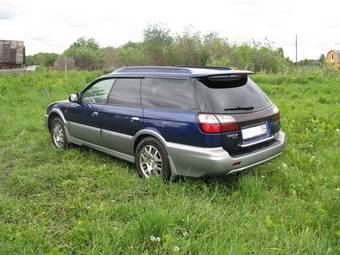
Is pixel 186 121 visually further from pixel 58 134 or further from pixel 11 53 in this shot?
pixel 11 53

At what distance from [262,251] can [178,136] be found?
1.62 m

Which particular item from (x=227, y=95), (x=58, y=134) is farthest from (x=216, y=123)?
(x=58, y=134)

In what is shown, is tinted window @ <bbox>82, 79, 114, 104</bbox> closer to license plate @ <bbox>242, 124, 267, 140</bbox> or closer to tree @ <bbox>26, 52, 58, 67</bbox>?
license plate @ <bbox>242, 124, 267, 140</bbox>

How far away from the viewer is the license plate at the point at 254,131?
3.71m

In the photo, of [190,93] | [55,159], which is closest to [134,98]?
[190,93]

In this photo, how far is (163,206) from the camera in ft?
10.8

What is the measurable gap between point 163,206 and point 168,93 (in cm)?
148

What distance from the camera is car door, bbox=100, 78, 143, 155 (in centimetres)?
437

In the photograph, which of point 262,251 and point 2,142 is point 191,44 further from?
point 262,251

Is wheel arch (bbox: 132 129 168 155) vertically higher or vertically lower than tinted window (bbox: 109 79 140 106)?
lower

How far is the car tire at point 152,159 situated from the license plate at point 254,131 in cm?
98

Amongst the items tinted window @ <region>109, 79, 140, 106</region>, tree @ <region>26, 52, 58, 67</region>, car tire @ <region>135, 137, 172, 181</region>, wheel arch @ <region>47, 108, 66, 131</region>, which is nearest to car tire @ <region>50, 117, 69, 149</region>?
wheel arch @ <region>47, 108, 66, 131</region>

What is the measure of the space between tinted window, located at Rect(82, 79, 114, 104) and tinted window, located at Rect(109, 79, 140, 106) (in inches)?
6.6

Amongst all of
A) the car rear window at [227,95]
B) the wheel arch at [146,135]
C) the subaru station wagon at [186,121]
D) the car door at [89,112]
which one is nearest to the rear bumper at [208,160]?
the subaru station wagon at [186,121]
